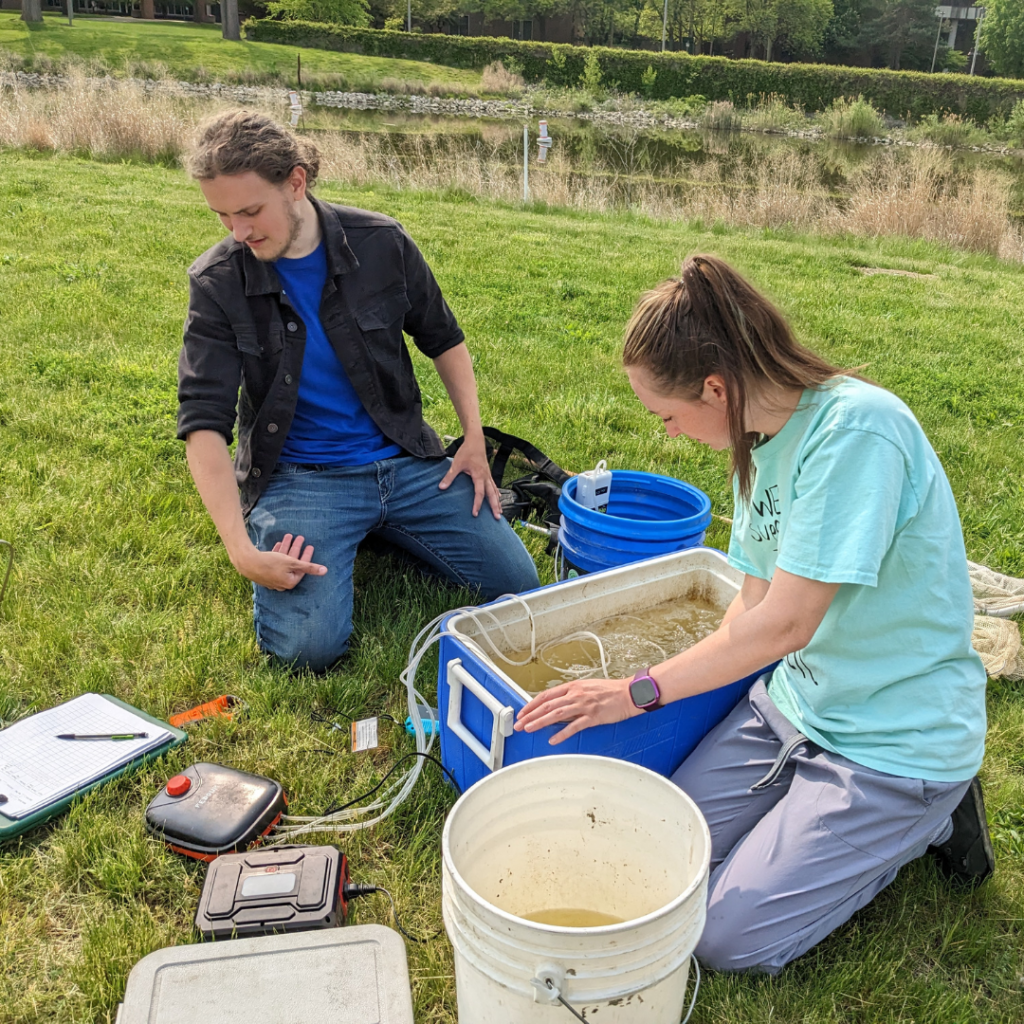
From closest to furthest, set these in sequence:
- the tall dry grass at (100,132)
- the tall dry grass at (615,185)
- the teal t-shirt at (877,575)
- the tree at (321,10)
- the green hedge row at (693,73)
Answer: the teal t-shirt at (877,575) < the tall dry grass at (615,185) < the tall dry grass at (100,132) < the green hedge row at (693,73) < the tree at (321,10)

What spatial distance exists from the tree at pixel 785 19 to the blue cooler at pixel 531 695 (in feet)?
204

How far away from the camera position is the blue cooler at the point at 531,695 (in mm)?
1919

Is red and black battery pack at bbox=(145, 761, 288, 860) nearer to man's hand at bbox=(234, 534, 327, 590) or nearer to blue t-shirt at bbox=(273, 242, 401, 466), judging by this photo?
man's hand at bbox=(234, 534, 327, 590)

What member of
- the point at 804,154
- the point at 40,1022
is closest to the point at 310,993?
the point at 40,1022

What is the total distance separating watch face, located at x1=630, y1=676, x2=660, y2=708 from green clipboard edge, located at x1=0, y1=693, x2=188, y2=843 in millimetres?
1197

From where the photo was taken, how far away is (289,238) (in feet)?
8.64

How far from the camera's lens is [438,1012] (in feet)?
5.51

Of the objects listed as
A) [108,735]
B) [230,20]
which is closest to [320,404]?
[108,735]

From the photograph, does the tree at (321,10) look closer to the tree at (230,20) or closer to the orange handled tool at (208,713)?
the tree at (230,20)

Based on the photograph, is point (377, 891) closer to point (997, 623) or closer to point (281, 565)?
point (281, 565)

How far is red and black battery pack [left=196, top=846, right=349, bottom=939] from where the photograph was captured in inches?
67.7

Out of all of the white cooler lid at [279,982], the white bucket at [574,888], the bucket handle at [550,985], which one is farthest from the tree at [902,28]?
the bucket handle at [550,985]

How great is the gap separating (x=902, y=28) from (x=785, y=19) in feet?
27.0

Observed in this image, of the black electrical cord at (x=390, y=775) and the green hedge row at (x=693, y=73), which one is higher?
the green hedge row at (x=693, y=73)
